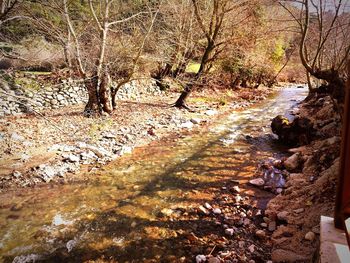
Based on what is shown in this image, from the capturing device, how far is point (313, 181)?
199 inches

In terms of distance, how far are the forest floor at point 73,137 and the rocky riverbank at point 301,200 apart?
12.8ft

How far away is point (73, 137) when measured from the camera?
7.54 meters

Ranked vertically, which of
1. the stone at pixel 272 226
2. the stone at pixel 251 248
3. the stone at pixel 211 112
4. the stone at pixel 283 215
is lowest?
the stone at pixel 251 248

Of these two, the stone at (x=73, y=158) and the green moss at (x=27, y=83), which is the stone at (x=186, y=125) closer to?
the stone at (x=73, y=158)

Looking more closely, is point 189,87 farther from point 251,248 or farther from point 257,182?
point 251,248

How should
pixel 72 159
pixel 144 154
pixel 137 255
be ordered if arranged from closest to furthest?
pixel 137 255 → pixel 72 159 → pixel 144 154

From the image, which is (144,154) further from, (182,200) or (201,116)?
(201,116)

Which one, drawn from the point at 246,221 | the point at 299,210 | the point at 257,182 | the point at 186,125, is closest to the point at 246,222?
the point at 246,221

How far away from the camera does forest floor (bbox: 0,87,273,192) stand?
5.87 metres

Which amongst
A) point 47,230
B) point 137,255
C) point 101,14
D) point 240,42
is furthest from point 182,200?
point 240,42

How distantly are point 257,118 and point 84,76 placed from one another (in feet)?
23.3

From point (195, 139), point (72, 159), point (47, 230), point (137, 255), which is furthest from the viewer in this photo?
point (195, 139)

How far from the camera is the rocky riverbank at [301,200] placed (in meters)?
3.54

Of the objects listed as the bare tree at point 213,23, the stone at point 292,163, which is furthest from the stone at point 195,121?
the stone at point 292,163
